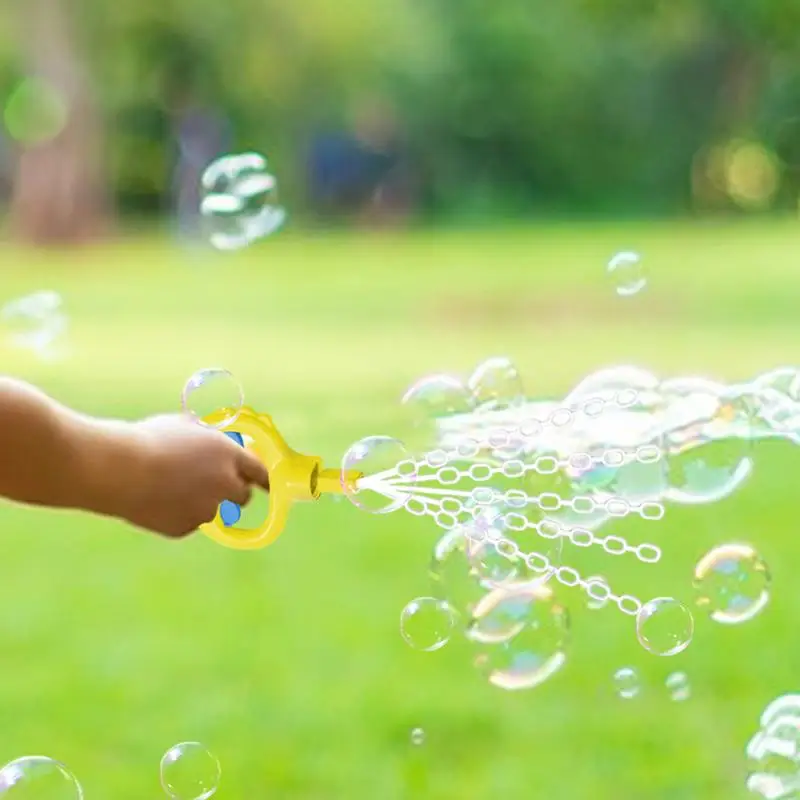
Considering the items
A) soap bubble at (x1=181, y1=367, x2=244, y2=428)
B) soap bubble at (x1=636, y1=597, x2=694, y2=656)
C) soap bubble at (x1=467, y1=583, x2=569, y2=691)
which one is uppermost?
soap bubble at (x1=181, y1=367, x2=244, y2=428)

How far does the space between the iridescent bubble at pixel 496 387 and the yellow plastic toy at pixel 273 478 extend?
1.09 ft

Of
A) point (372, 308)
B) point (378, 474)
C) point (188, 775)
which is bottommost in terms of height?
point (372, 308)

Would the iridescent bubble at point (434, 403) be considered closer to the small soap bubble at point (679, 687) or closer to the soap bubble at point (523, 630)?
the soap bubble at point (523, 630)

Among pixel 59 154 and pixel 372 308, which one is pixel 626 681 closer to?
pixel 372 308

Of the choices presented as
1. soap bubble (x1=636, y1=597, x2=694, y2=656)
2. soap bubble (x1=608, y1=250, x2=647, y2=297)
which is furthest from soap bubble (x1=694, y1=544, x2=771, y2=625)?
soap bubble (x1=608, y1=250, x2=647, y2=297)

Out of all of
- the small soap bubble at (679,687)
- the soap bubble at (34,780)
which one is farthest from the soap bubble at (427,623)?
the small soap bubble at (679,687)

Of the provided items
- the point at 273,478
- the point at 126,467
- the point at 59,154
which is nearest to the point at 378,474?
the point at 273,478

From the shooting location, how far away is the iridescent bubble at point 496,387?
1.52 m

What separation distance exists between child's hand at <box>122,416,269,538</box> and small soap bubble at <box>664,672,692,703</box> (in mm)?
918

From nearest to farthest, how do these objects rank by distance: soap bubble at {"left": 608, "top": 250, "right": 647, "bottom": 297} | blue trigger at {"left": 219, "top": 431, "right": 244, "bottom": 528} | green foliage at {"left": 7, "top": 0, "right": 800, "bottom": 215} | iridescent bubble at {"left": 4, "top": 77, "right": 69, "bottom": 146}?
blue trigger at {"left": 219, "top": 431, "right": 244, "bottom": 528} → soap bubble at {"left": 608, "top": 250, "right": 647, "bottom": 297} → iridescent bubble at {"left": 4, "top": 77, "right": 69, "bottom": 146} → green foliage at {"left": 7, "top": 0, "right": 800, "bottom": 215}

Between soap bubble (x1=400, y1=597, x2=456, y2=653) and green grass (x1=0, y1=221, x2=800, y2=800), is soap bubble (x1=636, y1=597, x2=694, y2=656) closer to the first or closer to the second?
soap bubble (x1=400, y1=597, x2=456, y2=653)

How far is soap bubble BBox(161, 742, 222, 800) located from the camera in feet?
4.98

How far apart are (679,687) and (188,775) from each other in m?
0.73

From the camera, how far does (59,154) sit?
412 inches
